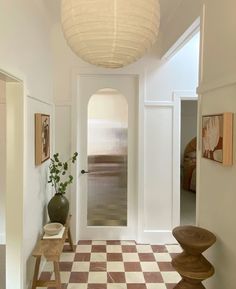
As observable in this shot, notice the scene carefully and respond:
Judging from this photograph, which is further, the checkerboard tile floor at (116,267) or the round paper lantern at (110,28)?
the checkerboard tile floor at (116,267)

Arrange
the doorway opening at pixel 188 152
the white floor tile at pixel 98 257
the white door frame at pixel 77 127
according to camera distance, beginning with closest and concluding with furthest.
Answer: the white floor tile at pixel 98 257 → the white door frame at pixel 77 127 → the doorway opening at pixel 188 152

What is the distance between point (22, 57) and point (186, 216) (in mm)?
3798

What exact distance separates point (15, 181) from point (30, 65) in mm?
1050

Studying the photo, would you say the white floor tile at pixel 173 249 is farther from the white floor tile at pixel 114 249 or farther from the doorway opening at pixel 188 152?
the doorway opening at pixel 188 152

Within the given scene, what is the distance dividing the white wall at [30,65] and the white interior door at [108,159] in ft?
2.14

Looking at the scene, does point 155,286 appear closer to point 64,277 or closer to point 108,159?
point 64,277

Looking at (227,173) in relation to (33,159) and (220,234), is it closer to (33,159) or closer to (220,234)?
(220,234)

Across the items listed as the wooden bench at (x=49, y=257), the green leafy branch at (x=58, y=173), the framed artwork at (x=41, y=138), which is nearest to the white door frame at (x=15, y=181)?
the wooden bench at (x=49, y=257)

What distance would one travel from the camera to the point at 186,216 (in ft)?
16.0

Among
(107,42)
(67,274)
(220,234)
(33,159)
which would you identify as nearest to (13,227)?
(33,159)

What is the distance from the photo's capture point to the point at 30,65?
2541 millimetres

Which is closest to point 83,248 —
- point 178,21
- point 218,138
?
point 218,138

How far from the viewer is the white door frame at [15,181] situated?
224 cm

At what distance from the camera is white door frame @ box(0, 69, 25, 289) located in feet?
7.36
